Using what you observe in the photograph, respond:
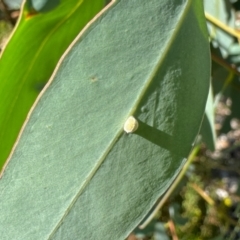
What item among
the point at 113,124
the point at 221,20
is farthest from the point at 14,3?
the point at 113,124

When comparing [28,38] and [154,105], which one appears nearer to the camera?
[154,105]

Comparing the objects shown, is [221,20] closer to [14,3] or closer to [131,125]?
[14,3]

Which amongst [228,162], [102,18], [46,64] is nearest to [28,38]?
[46,64]

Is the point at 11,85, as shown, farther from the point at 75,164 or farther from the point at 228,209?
the point at 228,209

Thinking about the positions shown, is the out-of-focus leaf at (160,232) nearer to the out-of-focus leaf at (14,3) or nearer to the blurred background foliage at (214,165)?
the blurred background foliage at (214,165)

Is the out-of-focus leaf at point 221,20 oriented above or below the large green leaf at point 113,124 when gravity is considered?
below

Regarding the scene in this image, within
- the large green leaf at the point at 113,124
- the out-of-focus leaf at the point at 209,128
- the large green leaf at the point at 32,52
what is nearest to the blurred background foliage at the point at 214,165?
the out-of-focus leaf at the point at 209,128

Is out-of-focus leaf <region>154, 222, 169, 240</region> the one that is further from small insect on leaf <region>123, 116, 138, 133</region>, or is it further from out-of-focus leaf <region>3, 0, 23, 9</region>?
small insect on leaf <region>123, 116, 138, 133</region>
